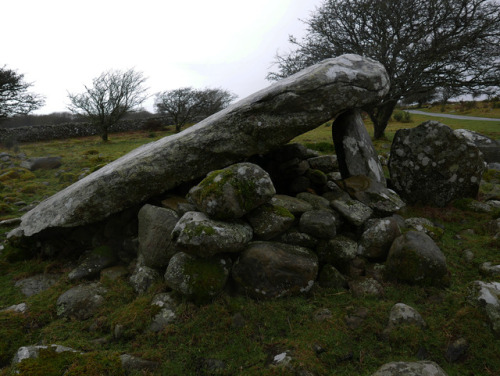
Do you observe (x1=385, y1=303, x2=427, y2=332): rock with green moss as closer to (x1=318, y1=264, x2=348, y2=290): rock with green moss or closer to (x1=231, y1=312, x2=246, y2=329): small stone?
(x1=318, y1=264, x2=348, y2=290): rock with green moss

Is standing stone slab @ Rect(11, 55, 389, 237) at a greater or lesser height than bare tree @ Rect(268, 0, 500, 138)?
lesser

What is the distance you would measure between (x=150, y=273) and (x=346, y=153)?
572cm

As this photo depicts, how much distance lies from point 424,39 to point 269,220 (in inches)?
575

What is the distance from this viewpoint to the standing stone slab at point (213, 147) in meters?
6.23

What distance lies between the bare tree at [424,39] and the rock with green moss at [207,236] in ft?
42.5

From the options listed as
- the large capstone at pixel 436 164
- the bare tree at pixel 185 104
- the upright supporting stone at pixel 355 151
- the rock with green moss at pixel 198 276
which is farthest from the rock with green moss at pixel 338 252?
the bare tree at pixel 185 104

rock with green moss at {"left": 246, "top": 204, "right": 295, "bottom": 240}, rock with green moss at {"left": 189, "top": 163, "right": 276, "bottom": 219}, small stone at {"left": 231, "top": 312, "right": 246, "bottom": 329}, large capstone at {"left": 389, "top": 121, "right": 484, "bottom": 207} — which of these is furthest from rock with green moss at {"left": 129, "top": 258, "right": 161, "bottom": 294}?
large capstone at {"left": 389, "top": 121, "right": 484, "bottom": 207}

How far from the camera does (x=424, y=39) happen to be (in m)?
14.6

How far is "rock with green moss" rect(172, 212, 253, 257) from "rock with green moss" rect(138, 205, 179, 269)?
754 mm

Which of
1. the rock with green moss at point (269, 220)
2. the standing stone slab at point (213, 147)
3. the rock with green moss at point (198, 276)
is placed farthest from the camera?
the standing stone slab at point (213, 147)

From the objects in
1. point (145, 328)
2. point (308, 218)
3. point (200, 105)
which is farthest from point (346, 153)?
point (200, 105)

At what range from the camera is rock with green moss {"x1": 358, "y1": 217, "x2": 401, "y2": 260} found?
18.1 feet

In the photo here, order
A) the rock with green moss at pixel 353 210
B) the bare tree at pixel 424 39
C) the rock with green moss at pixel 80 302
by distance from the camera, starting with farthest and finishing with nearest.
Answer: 1. the bare tree at pixel 424 39
2. the rock with green moss at pixel 353 210
3. the rock with green moss at pixel 80 302

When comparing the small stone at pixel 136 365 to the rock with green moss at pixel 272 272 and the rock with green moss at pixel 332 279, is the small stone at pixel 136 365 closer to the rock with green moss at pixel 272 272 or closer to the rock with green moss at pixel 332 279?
the rock with green moss at pixel 272 272
